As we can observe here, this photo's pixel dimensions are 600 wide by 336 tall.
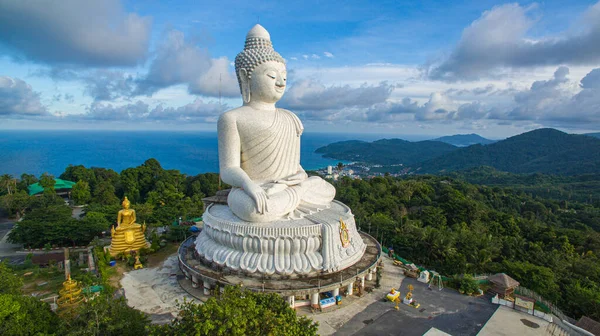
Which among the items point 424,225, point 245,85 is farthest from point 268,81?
point 424,225

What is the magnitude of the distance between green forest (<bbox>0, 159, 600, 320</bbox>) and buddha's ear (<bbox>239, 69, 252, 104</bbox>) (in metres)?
12.3

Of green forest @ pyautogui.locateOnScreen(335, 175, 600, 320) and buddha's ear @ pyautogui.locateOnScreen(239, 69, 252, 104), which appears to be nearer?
green forest @ pyautogui.locateOnScreen(335, 175, 600, 320)

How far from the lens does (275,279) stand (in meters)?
13.9

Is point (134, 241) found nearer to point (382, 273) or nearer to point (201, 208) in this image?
point (201, 208)

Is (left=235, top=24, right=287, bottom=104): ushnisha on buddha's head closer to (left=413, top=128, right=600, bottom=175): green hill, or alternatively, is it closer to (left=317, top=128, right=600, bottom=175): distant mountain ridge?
(left=317, top=128, right=600, bottom=175): distant mountain ridge

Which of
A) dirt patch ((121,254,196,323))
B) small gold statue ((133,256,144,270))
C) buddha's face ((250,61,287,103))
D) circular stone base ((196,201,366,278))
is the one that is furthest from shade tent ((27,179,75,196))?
buddha's face ((250,61,287,103))

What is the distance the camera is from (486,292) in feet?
52.8

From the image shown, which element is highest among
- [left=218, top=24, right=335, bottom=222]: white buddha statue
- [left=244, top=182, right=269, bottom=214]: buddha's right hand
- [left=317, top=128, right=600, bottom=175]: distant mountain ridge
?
[left=218, top=24, right=335, bottom=222]: white buddha statue

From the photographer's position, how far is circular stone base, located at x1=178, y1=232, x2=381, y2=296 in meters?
13.4

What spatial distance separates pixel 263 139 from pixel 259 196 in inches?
139

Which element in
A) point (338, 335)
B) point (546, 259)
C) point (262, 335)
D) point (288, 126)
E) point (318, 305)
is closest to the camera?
point (262, 335)

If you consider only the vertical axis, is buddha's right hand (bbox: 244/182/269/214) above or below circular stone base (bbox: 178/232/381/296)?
above

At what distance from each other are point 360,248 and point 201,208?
1732 cm

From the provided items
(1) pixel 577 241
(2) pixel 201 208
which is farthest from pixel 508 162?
(2) pixel 201 208
